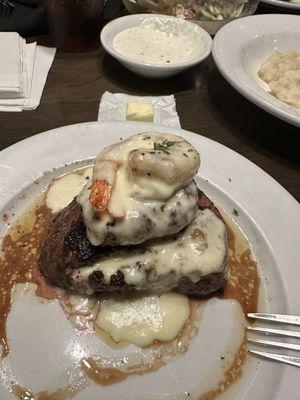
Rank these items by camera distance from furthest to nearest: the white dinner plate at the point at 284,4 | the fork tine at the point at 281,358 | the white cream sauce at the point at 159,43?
the white dinner plate at the point at 284,4 < the white cream sauce at the point at 159,43 < the fork tine at the point at 281,358

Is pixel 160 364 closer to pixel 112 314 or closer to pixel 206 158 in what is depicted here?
pixel 112 314

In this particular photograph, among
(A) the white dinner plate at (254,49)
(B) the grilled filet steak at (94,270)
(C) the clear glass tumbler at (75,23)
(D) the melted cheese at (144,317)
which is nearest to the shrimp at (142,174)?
(B) the grilled filet steak at (94,270)

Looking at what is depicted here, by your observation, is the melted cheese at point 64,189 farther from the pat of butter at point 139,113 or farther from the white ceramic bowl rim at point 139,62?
the white ceramic bowl rim at point 139,62

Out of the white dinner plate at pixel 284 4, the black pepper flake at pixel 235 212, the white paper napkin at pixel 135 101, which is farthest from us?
the white dinner plate at pixel 284 4

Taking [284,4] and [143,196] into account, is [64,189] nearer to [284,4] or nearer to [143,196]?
[143,196]

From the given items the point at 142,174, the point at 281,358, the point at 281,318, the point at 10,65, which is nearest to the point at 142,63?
the point at 10,65

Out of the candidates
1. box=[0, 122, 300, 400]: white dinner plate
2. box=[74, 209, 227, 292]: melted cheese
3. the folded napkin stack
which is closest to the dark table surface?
the folded napkin stack

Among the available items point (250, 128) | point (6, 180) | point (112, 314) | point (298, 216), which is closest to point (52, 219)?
point (6, 180)
